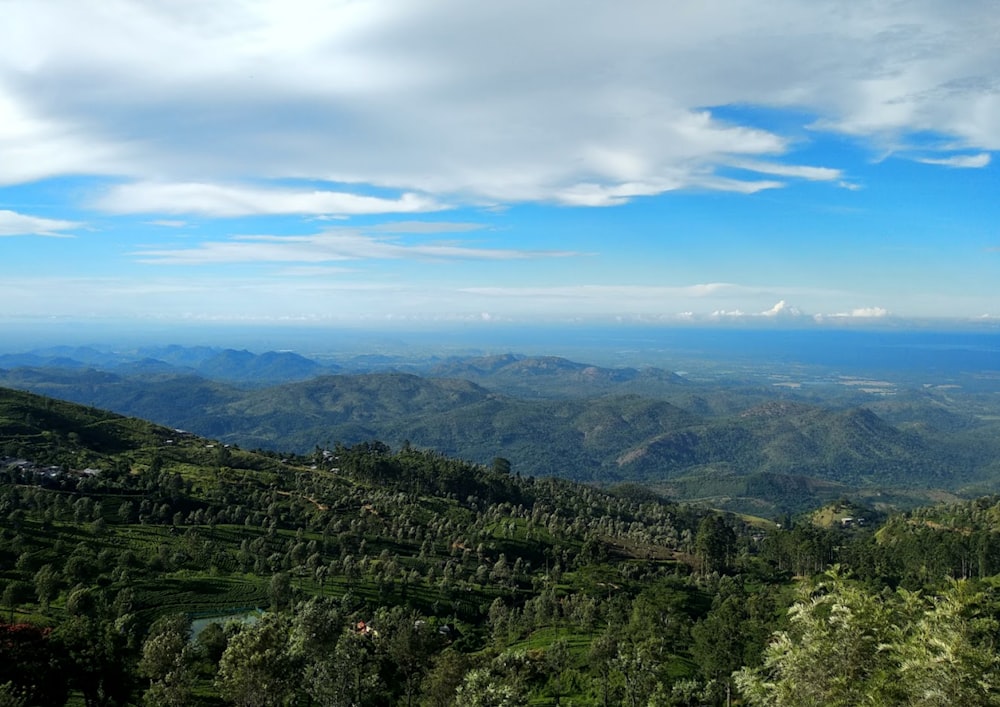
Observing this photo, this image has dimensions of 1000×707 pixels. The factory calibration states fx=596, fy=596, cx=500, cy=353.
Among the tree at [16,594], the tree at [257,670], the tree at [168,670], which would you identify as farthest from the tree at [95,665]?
the tree at [16,594]

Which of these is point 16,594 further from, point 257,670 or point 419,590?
point 419,590

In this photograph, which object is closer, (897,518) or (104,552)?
(104,552)

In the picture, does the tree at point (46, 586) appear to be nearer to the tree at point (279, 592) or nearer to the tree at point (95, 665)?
the tree at point (279, 592)

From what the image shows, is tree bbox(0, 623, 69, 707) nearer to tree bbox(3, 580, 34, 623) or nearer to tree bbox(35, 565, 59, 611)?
tree bbox(3, 580, 34, 623)

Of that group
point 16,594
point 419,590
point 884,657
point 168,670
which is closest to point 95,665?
point 168,670

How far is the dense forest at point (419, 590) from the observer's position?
76.5 feet

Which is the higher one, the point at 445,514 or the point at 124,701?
the point at 124,701

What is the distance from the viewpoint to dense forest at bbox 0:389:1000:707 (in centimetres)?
2331

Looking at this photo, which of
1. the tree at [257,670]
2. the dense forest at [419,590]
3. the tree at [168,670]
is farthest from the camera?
the tree at [168,670]

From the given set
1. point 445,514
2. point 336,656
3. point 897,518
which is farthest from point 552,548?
point 897,518

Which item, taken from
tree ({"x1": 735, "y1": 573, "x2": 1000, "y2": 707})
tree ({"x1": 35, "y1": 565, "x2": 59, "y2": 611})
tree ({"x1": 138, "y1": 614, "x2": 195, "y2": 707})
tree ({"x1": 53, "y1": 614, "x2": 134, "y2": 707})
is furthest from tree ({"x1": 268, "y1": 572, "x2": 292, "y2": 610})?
tree ({"x1": 735, "y1": 573, "x2": 1000, "y2": 707})

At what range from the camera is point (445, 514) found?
388 ft

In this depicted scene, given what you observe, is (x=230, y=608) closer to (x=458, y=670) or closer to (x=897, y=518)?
(x=458, y=670)

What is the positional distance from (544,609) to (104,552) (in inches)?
2021
